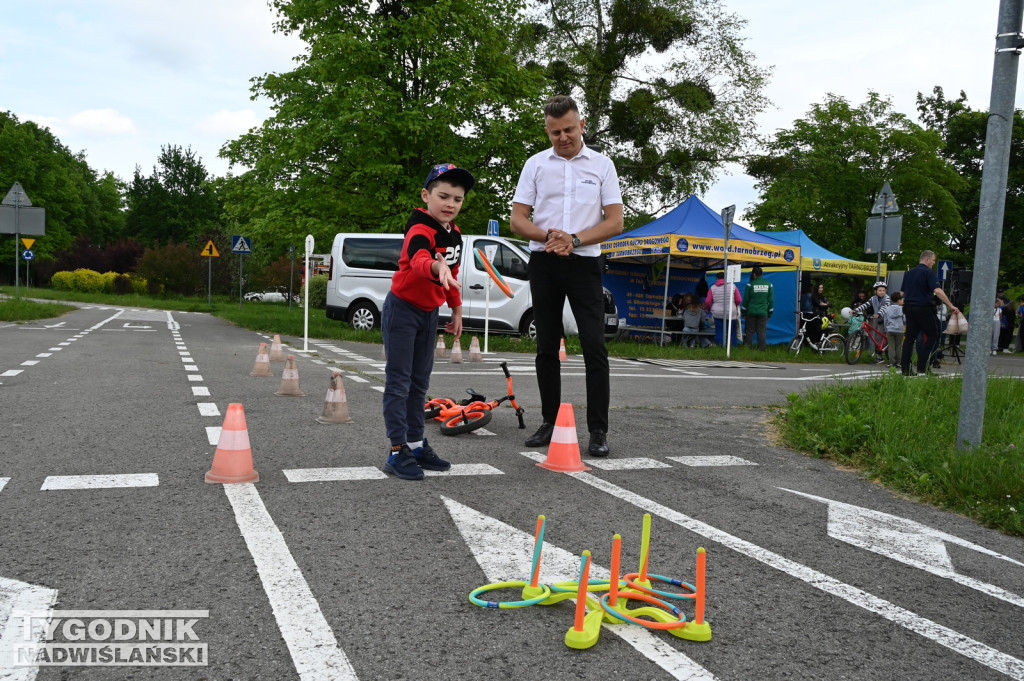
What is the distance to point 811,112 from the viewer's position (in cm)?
4150

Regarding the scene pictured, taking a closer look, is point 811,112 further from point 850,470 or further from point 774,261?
point 850,470

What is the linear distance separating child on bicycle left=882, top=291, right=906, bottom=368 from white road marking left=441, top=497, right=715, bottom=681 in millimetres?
14837

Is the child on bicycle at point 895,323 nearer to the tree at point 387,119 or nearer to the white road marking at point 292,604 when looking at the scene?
the tree at point 387,119

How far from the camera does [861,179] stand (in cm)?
3944

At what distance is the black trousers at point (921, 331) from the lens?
12273mm

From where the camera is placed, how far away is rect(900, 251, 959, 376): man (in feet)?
40.2

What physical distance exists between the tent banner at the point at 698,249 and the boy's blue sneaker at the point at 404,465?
576 inches

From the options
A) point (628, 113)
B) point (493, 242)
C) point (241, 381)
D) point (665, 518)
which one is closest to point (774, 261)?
Answer: point (493, 242)

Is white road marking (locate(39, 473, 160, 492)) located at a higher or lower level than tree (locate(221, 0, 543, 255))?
lower

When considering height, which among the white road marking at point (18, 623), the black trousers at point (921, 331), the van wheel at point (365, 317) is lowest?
the white road marking at point (18, 623)

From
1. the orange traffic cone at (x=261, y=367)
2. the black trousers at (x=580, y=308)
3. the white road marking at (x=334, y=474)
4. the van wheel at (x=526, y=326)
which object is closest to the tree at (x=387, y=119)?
the van wheel at (x=526, y=326)

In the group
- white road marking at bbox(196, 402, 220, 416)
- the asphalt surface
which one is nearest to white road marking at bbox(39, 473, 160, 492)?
the asphalt surface

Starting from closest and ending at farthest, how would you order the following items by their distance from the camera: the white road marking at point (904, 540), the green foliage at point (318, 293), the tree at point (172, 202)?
the white road marking at point (904, 540) → the green foliage at point (318, 293) → the tree at point (172, 202)

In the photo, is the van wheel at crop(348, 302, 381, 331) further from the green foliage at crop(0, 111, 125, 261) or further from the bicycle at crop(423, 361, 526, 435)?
the green foliage at crop(0, 111, 125, 261)
